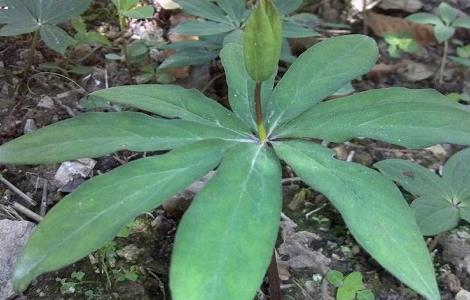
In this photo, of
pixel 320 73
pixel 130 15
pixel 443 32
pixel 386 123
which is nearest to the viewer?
pixel 386 123

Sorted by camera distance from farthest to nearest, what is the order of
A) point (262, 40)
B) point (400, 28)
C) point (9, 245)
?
point (400, 28) < point (9, 245) < point (262, 40)

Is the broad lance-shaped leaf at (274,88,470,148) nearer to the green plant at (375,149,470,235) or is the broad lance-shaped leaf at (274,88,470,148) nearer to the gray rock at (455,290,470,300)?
the green plant at (375,149,470,235)

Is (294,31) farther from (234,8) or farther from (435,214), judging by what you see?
(435,214)

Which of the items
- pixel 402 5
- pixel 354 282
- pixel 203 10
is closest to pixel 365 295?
pixel 354 282

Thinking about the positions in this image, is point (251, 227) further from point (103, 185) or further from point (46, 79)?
point (46, 79)

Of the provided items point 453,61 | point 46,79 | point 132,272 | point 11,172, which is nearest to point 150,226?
point 132,272

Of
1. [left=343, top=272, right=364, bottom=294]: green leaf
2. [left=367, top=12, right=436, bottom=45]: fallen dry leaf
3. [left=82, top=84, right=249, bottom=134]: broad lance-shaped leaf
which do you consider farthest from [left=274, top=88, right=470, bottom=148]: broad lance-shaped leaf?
[left=367, top=12, right=436, bottom=45]: fallen dry leaf
